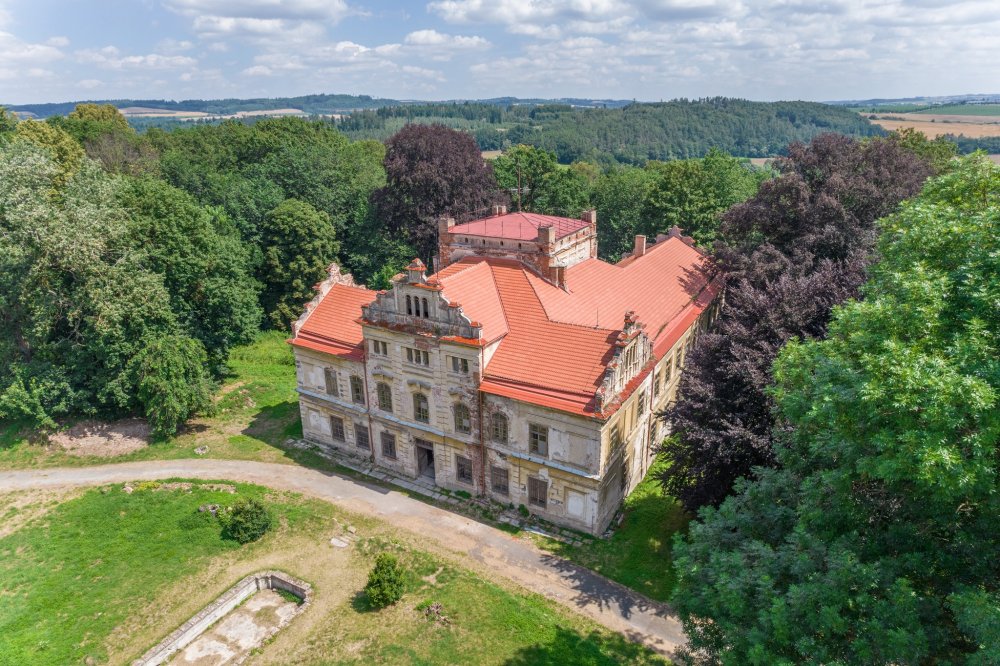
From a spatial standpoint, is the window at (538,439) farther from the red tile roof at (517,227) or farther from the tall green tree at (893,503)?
the red tile roof at (517,227)

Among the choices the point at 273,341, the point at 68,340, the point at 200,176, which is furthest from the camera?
the point at 200,176

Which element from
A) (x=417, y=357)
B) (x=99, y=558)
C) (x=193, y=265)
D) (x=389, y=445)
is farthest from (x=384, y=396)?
(x=193, y=265)

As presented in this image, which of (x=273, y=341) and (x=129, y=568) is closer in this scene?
(x=129, y=568)

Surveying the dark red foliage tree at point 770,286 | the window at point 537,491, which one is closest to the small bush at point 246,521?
the window at point 537,491

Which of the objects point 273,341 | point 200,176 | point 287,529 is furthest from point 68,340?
point 200,176

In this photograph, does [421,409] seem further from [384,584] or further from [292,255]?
[292,255]

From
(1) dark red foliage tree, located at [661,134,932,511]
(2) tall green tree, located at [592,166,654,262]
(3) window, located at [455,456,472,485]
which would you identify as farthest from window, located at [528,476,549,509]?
(2) tall green tree, located at [592,166,654,262]

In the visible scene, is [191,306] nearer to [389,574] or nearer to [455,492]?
[455,492]

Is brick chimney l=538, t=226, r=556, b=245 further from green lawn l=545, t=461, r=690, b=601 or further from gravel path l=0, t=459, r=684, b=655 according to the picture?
gravel path l=0, t=459, r=684, b=655
